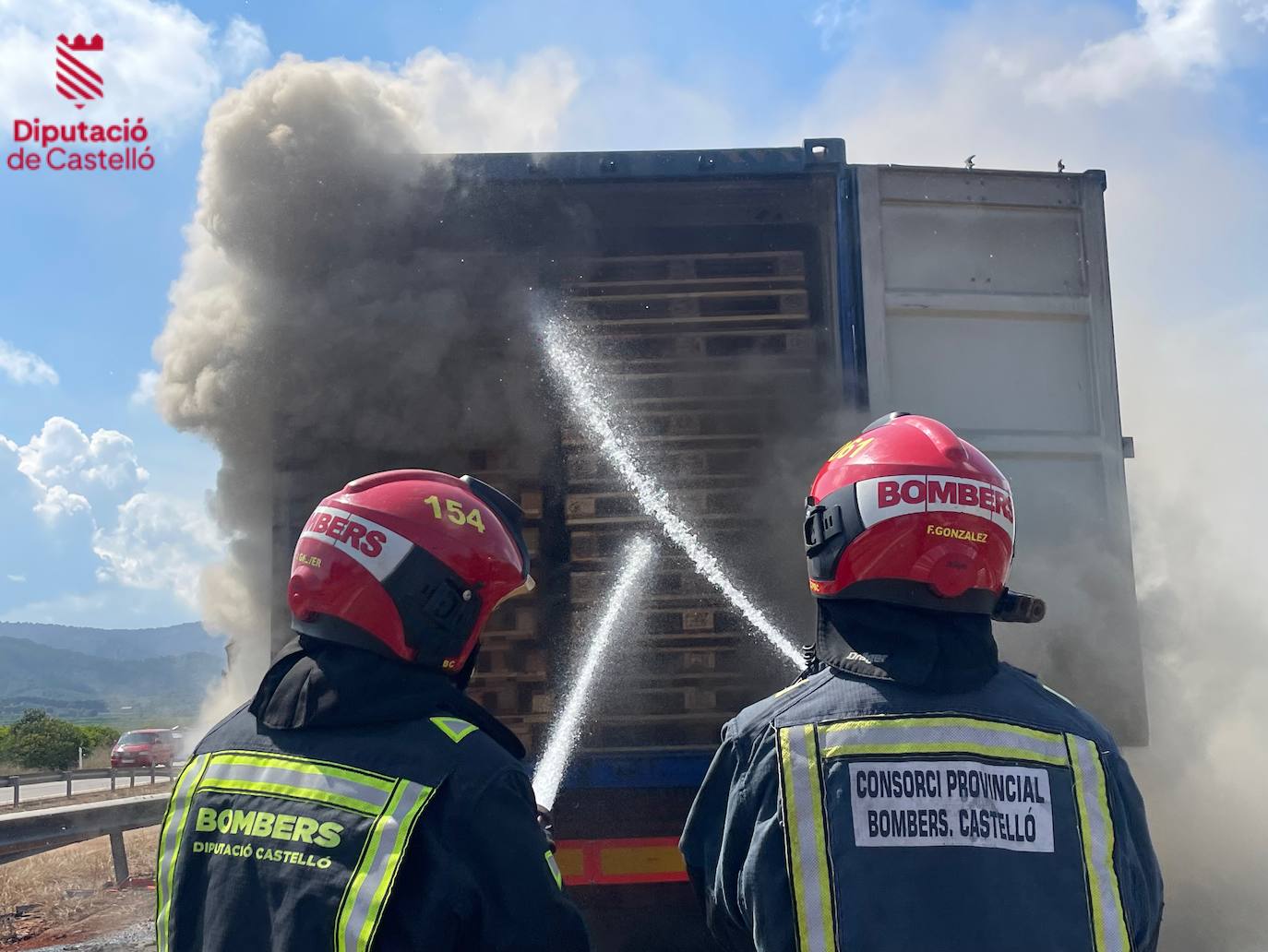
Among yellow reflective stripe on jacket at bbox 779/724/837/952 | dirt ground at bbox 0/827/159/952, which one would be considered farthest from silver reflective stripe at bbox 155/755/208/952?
dirt ground at bbox 0/827/159/952

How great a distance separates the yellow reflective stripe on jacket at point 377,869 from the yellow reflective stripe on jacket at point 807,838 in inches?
22.8

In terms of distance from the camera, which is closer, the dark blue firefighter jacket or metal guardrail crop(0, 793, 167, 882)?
the dark blue firefighter jacket

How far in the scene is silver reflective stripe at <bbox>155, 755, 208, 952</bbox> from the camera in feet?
5.86

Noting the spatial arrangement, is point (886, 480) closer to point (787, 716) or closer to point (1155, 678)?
point (787, 716)

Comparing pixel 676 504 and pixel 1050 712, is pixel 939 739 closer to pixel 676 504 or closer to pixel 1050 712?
pixel 1050 712

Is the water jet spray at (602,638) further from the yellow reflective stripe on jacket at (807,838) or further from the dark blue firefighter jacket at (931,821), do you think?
the yellow reflective stripe on jacket at (807,838)

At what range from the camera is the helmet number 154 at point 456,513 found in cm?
194

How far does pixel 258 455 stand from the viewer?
207 inches

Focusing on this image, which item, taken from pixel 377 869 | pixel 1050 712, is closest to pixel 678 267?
pixel 1050 712

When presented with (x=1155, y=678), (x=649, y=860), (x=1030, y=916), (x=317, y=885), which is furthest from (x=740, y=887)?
(x=1155, y=678)

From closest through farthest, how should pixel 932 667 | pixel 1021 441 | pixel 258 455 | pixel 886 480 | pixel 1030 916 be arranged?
pixel 1030 916, pixel 932 667, pixel 886 480, pixel 1021 441, pixel 258 455

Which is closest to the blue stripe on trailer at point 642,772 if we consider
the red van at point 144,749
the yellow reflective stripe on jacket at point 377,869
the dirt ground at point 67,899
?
the yellow reflective stripe on jacket at point 377,869

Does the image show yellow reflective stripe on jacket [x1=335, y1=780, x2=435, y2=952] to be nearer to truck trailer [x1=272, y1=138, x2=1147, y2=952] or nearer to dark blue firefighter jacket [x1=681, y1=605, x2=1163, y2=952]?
dark blue firefighter jacket [x1=681, y1=605, x2=1163, y2=952]

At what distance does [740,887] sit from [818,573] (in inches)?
22.6
